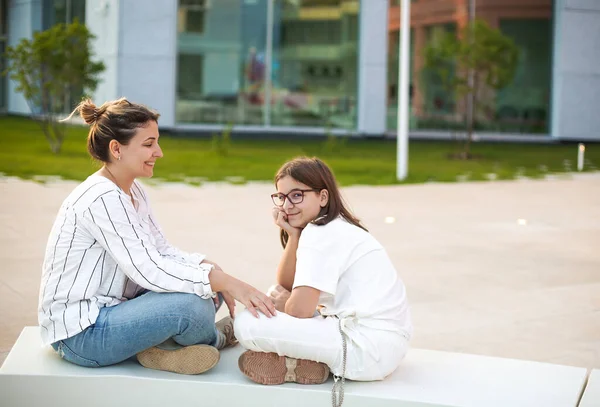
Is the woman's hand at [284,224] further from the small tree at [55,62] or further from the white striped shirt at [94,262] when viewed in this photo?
the small tree at [55,62]

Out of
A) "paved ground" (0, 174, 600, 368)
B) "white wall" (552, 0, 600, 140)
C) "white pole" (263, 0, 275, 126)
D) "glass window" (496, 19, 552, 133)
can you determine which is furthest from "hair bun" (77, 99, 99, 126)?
"white wall" (552, 0, 600, 140)

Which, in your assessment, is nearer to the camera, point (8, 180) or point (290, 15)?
point (8, 180)

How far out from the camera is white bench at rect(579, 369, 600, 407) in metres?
3.95

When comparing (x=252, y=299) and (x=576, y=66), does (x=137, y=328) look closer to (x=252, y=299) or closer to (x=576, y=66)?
(x=252, y=299)

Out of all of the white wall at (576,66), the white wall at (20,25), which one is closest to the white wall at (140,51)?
the white wall at (20,25)

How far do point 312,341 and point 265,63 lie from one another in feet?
85.5

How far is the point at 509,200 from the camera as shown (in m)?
13.9

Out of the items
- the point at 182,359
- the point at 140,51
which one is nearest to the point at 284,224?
the point at 182,359

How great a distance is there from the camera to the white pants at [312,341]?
3.98 metres

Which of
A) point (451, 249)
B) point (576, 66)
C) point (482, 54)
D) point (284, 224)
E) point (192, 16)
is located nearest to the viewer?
point (284, 224)

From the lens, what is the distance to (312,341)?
3994 millimetres

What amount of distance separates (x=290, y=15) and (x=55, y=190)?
1730 centimetres

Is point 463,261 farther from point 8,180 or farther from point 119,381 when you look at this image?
point 8,180

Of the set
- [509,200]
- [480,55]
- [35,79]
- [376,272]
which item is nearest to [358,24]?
[480,55]
